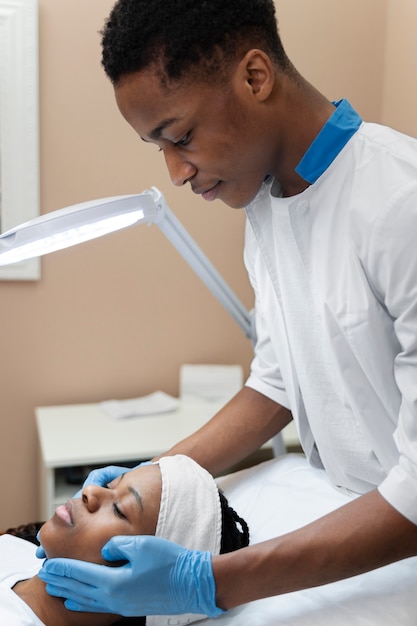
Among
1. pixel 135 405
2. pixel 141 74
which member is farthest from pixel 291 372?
pixel 135 405

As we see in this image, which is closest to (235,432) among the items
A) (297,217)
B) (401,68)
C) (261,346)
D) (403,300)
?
(261,346)

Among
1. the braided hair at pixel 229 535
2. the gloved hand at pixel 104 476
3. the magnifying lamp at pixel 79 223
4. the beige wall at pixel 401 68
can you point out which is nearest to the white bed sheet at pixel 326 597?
the braided hair at pixel 229 535

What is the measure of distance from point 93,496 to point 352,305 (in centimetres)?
61

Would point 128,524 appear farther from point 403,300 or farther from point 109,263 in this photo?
point 109,263

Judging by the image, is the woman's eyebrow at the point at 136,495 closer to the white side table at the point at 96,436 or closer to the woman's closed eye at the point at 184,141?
the woman's closed eye at the point at 184,141

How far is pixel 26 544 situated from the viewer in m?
1.52

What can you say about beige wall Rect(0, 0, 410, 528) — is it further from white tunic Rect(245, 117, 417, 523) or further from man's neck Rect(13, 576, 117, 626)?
man's neck Rect(13, 576, 117, 626)

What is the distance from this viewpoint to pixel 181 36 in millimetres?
1011

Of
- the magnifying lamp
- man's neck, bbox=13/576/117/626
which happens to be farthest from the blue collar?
man's neck, bbox=13/576/117/626

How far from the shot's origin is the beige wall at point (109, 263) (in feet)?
7.79

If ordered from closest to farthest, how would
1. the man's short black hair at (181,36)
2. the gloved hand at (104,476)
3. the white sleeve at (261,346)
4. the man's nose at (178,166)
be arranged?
the man's short black hair at (181,36) < the man's nose at (178,166) < the gloved hand at (104,476) < the white sleeve at (261,346)

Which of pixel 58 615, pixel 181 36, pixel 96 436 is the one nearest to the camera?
pixel 181 36

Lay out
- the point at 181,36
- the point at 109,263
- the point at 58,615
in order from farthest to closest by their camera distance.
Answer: the point at 109,263 → the point at 58,615 → the point at 181,36

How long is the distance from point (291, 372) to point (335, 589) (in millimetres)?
431
